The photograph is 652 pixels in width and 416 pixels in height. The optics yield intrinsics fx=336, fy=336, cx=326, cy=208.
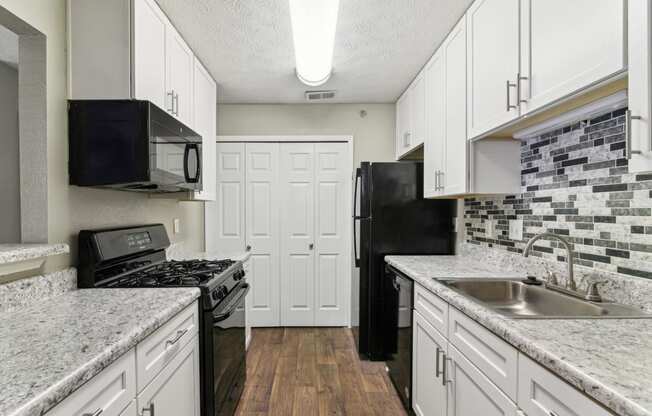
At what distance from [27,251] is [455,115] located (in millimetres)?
2181

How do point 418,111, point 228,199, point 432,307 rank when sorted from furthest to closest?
1. point 228,199
2. point 418,111
3. point 432,307

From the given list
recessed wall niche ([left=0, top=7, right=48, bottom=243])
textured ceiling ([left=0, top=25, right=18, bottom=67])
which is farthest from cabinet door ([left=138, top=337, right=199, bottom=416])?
textured ceiling ([left=0, top=25, right=18, bottom=67])

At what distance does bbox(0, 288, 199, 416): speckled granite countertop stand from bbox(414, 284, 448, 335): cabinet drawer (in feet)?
3.75

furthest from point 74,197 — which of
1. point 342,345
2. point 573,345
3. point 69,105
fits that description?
point 342,345

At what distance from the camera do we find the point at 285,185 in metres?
3.56

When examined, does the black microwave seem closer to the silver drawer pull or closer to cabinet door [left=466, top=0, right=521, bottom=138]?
the silver drawer pull

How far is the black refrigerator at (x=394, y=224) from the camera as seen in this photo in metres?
2.68

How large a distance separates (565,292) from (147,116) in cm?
199

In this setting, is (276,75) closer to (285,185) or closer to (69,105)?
(285,185)

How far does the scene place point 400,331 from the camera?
7.50 ft

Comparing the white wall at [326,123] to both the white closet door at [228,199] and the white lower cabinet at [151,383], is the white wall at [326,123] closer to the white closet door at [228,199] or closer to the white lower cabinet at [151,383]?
the white closet door at [228,199]

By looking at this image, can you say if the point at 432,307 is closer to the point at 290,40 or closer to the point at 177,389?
the point at 177,389

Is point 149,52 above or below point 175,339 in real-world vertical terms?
above

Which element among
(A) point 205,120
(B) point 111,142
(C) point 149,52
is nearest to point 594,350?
(B) point 111,142
